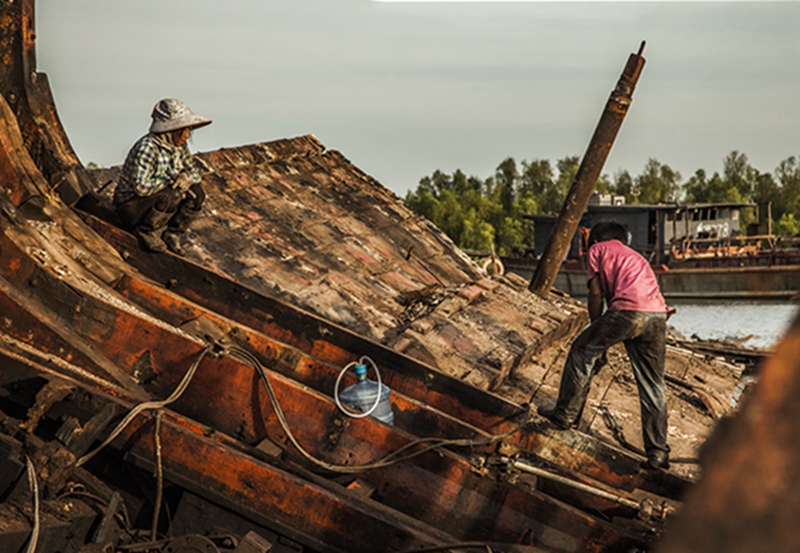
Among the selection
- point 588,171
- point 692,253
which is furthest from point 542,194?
point 588,171

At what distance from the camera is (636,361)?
633cm

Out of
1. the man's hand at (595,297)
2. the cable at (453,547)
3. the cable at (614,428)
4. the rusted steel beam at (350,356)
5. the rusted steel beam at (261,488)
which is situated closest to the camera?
the cable at (453,547)

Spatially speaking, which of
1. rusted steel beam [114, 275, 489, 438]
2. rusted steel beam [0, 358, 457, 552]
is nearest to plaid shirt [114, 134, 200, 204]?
rusted steel beam [114, 275, 489, 438]

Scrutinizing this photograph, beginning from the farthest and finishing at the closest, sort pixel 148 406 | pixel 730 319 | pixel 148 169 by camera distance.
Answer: pixel 730 319 < pixel 148 169 < pixel 148 406

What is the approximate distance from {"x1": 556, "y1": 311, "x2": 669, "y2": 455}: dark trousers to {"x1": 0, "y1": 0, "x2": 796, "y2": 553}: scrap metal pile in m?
0.31

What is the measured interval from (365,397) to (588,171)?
6929mm

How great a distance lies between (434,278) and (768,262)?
35749 millimetres

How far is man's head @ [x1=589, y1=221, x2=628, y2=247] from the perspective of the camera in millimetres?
6535

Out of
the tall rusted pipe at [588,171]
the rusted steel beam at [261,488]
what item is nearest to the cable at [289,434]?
the rusted steel beam at [261,488]

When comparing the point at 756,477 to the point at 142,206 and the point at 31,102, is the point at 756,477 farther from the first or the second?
the point at 31,102

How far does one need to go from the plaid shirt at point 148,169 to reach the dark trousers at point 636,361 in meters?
3.67

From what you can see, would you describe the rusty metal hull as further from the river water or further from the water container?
the river water

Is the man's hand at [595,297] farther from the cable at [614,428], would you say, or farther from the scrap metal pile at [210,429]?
the cable at [614,428]

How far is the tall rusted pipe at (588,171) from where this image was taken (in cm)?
1103
